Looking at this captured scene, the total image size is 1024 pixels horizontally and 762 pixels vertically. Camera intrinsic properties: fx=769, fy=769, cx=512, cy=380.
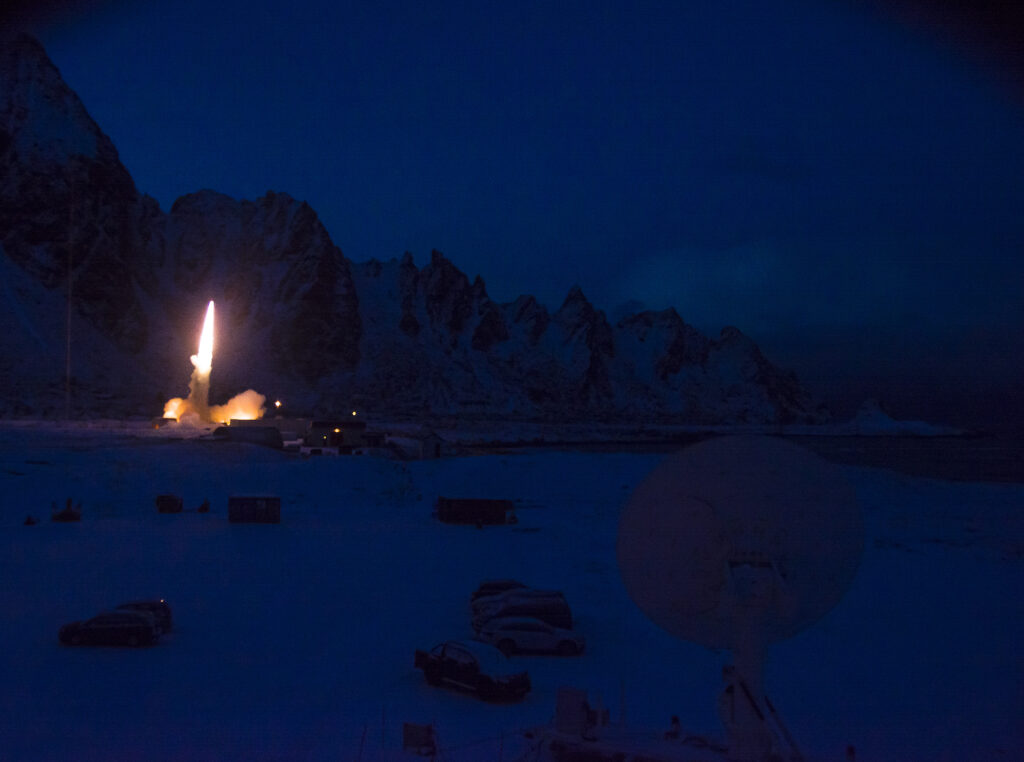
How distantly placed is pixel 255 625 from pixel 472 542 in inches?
407

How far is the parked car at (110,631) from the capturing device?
11789 mm

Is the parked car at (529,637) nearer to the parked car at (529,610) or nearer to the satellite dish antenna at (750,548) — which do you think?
the parked car at (529,610)

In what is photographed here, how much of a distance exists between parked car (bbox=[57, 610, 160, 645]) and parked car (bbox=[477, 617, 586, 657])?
5265 mm

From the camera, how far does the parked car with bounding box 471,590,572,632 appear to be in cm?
1280

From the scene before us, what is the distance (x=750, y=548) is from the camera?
590cm

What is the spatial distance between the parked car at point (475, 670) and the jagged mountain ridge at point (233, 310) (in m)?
77.3

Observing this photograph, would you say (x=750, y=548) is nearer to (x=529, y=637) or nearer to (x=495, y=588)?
(x=529, y=637)

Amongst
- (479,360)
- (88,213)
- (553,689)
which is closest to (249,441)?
(553,689)

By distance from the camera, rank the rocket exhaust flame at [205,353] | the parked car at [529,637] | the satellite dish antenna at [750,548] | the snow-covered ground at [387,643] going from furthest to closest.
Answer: the rocket exhaust flame at [205,353] < the parked car at [529,637] < the snow-covered ground at [387,643] < the satellite dish antenna at [750,548]

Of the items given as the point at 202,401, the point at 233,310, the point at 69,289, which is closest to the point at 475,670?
the point at 202,401

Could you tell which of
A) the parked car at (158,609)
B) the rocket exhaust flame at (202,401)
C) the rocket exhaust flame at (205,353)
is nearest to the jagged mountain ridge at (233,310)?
the rocket exhaust flame at (202,401)

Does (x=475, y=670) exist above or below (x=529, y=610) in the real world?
below

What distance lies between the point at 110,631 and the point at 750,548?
10308mm

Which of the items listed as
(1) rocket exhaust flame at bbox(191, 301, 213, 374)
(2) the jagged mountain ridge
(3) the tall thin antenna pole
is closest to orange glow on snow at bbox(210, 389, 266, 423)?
(1) rocket exhaust flame at bbox(191, 301, 213, 374)
